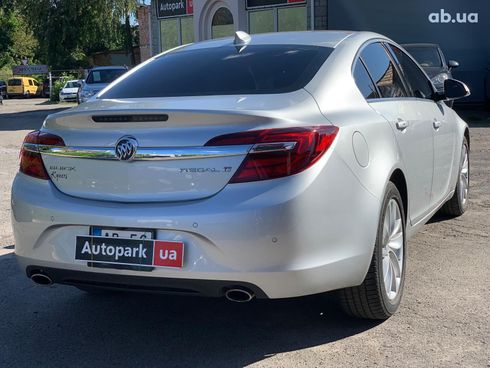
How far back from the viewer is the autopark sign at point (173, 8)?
23578 mm

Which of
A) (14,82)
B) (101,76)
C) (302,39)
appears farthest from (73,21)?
(302,39)

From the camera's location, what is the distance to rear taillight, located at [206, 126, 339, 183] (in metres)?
3.02

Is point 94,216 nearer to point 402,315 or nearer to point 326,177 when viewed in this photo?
point 326,177

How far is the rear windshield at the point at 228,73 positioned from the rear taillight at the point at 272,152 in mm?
535

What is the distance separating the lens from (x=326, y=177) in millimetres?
3119

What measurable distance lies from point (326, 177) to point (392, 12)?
17.4m

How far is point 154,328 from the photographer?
3.82 m

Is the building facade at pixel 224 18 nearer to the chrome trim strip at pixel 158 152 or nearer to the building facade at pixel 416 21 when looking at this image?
the building facade at pixel 416 21

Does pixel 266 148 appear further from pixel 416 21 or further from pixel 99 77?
pixel 99 77

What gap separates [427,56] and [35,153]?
12429mm

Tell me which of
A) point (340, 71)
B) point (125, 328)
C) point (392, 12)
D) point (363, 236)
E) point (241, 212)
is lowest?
point (125, 328)

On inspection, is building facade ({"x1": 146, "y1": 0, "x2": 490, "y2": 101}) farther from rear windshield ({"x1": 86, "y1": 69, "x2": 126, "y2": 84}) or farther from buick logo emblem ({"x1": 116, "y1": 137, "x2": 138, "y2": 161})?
buick logo emblem ({"x1": 116, "y1": 137, "x2": 138, "y2": 161})

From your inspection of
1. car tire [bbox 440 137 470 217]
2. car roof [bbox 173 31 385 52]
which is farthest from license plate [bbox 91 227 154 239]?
car tire [bbox 440 137 470 217]

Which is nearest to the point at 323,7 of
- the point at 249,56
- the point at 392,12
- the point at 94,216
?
the point at 392,12
